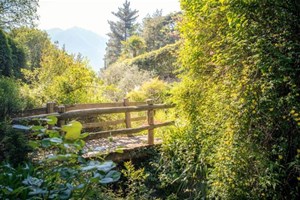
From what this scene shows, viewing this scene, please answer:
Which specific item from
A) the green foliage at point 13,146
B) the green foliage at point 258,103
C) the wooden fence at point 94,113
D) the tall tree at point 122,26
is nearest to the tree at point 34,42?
the tall tree at point 122,26

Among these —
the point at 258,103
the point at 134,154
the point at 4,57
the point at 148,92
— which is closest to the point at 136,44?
the point at 4,57

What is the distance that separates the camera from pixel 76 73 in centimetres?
876

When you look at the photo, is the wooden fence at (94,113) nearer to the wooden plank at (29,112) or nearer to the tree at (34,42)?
the wooden plank at (29,112)

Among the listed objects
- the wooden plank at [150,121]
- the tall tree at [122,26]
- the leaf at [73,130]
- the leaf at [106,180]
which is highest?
the tall tree at [122,26]

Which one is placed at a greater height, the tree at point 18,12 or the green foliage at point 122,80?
the tree at point 18,12

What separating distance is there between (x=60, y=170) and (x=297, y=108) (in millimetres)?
2235

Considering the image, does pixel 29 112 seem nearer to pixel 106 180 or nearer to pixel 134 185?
pixel 134 185

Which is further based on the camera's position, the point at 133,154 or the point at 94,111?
the point at 133,154

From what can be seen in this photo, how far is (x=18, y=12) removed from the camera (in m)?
11.7

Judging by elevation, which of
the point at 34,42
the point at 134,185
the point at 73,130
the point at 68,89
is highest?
the point at 34,42

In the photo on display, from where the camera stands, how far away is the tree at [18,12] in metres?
11.4

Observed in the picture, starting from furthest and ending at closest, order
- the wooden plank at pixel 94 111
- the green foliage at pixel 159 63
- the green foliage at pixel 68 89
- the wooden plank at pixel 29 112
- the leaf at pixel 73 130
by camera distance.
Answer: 1. the green foliage at pixel 159 63
2. the green foliage at pixel 68 89
3. the wooden plank at pixel 29 112
4. the wooden plank at pixel 94 111
5. the leaf at pixel 73 130

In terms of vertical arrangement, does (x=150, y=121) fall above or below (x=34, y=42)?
below

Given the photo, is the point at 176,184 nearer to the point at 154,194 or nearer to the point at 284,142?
the point at 154,194
